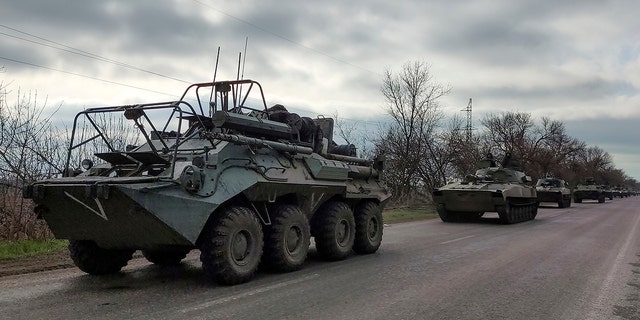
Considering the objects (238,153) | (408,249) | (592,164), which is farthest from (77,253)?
(592,164)

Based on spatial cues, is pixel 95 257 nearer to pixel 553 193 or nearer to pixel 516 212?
pixel 516 212

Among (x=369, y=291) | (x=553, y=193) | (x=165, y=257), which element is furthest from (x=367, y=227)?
(x=553, y=193)

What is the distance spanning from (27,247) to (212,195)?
5.11 m

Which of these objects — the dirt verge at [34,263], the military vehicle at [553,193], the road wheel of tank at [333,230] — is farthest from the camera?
the military vehicle at [553,193]

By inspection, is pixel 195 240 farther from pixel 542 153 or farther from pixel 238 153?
pixel 542 153

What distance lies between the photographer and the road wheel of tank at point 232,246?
6.58 m

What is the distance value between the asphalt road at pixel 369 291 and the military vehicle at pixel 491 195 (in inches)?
307

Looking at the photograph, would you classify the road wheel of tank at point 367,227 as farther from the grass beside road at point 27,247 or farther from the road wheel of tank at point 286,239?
the grass beside road at point 27,247

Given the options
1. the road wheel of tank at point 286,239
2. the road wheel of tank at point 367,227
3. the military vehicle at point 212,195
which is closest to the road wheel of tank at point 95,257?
the military vehicle at point 212,195

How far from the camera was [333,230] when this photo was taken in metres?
8.99

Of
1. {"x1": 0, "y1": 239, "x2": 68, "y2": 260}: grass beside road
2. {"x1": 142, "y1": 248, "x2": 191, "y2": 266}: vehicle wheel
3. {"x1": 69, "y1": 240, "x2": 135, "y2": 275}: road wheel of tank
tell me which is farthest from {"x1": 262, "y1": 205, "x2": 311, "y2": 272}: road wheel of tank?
{"x1": 0, "y1": 239, "x2": 68, "y2": 260}: grass beside road

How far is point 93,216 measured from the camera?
645 centimetres

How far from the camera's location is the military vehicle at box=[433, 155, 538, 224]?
18.2 meters

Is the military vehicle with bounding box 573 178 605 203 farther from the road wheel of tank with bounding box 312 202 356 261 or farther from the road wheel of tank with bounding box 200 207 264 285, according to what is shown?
the road wheel of tank with bounding box 200 207 264 285
